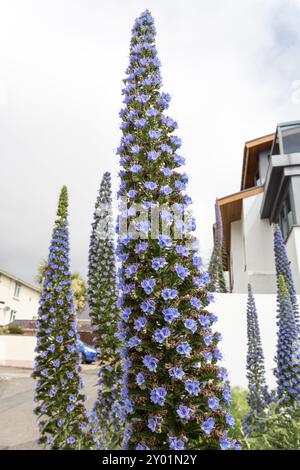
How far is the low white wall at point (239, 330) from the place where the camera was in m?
10.1

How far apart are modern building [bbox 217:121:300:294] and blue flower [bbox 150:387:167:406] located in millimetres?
11557

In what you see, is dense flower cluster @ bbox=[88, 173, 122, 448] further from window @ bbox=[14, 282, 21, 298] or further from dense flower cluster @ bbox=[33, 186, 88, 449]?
window @ bbox=[14, 282, 21, 298]

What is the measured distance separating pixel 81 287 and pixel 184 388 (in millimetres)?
34698

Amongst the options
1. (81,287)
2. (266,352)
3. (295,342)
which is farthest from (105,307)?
(81,287)

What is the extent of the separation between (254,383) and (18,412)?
30.1 feet

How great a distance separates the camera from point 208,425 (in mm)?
2350

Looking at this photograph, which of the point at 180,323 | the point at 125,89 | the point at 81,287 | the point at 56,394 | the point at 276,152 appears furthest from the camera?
the point at 81,287

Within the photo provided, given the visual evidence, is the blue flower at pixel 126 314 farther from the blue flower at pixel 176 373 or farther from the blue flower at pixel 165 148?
the blue flower at pixel 165 148

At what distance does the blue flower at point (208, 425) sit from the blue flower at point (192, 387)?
190 millimetres

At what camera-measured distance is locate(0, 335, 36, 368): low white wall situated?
27047mm

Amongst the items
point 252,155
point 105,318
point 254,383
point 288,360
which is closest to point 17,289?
point 252,155

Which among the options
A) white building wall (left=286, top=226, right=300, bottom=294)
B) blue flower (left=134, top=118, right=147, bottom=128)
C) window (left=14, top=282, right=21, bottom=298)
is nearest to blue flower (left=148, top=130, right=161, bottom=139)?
blue flower (left=134, top=118, right=147, bottom=128)

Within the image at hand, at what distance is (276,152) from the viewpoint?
17328 millimetres
